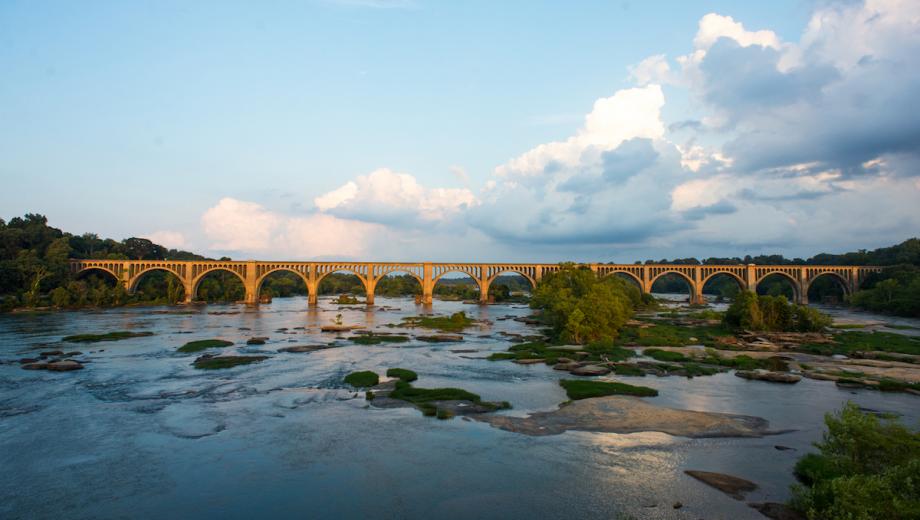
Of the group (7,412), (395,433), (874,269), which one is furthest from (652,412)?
(874,269)

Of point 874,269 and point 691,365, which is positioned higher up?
point 874,269

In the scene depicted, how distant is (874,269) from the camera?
116 m

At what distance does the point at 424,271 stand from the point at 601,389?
9093 cm

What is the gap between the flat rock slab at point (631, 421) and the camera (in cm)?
2286

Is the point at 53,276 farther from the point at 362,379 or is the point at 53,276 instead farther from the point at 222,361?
the point at 362,379

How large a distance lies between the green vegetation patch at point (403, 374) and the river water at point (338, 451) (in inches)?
35.1

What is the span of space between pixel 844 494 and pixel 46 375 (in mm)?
41751

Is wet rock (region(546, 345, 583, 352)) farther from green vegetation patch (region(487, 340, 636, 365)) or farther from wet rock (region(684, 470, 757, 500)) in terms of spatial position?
wet rock (region(684, 470, 757, 500))

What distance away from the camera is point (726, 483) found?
17.1 meters

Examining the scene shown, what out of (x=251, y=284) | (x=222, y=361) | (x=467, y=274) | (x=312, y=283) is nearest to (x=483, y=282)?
(x=467, y=274)

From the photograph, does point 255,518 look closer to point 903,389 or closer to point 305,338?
point 903,389

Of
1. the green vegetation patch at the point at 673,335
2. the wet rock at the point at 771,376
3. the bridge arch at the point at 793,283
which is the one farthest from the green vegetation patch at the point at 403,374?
the bridge arch at the point at 793,283

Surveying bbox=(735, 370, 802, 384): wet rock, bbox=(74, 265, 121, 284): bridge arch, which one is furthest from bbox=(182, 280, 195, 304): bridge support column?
bbox=(735, 370, 802, 384): wet rock

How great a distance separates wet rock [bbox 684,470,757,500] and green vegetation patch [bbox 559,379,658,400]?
10.9 metres
